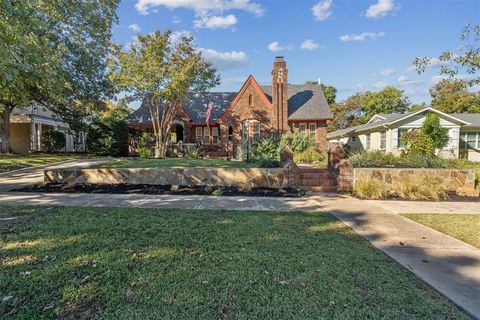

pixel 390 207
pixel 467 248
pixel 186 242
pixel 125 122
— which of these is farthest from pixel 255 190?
pixel 125 122

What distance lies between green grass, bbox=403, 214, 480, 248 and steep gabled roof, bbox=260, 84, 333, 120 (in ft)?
53.6

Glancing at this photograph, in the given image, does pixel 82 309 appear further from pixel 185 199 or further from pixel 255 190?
pixel 255 190

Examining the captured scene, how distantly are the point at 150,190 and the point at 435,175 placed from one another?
930 cm

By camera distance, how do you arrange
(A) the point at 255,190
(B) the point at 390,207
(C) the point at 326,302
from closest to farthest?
1. (C) the point at 326,302
2. (B) the point at 390,207
3. (A) the point at 255,190


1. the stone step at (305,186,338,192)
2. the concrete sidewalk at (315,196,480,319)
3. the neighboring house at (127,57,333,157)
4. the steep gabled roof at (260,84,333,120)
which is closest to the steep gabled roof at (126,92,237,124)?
the neighboring house at (127,57,333,157)

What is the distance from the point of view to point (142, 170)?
30.0 ft

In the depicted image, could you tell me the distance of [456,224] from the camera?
17.6ft

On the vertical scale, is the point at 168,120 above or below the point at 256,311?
above

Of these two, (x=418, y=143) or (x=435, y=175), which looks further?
(x=418, y=143)

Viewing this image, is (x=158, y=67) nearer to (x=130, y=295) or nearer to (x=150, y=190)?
(x=150, y=190)

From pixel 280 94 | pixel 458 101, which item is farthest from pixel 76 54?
pixel 458 101

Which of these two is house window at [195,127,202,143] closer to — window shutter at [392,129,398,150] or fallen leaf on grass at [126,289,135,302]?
window shutter at [392,129,398,150]

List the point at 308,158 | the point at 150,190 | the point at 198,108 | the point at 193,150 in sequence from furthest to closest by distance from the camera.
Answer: the point at 198,108, the point at 193,150, the point at 308,158, the point at 150,190

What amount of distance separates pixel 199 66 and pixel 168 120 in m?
5.14
